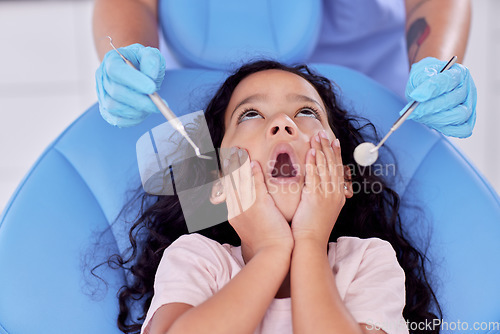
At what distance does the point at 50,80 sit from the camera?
2564mm

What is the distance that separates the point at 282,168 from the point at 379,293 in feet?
0.87

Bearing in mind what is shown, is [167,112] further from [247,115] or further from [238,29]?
[238,29]

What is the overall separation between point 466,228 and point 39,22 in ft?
7.14

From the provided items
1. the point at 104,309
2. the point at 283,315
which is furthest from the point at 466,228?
the point at 104,309

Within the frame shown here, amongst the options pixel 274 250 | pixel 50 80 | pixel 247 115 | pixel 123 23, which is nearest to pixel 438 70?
pixel 247 115

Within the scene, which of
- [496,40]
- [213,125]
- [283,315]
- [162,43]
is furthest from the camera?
[496,40]

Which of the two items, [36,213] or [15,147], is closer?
[36,213]

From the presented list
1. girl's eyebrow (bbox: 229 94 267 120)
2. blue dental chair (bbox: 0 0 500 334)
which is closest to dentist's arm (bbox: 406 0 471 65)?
blue dental chair (bbox: 0 0 500 334)

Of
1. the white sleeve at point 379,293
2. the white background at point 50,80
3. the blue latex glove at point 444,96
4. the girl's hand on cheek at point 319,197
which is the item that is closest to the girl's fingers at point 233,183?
the girl's hand on cheek at point 319,197

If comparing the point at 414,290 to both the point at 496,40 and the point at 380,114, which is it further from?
the point at 496,40

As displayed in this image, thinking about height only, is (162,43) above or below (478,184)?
above

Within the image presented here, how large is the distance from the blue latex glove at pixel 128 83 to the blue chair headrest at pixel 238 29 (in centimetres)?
32

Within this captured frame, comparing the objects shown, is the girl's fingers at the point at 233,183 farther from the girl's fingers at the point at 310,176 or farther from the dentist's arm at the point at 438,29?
the dentist's arm at the point at 438,29

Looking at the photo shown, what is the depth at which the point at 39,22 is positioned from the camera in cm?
255
